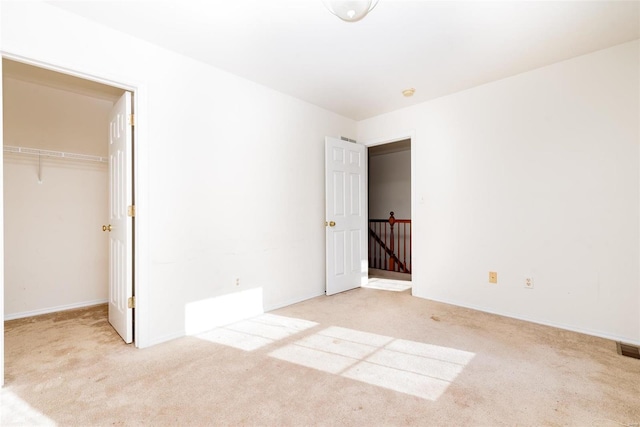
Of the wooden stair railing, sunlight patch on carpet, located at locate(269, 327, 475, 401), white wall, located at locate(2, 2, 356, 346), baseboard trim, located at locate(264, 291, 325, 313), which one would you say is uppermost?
white wall, located at locate(2, 2, 356, 346)

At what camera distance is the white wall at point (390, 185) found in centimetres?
668

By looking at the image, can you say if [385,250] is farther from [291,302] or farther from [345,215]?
[291,302]

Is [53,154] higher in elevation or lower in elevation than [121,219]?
higher

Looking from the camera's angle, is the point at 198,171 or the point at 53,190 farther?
the point at 53,190

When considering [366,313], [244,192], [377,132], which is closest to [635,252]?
[366,313]

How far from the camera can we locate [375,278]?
16.2 feet

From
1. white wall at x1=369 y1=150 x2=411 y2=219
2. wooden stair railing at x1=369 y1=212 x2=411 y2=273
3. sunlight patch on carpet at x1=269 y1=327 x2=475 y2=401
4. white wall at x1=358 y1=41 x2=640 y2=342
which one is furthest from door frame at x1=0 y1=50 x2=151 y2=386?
white wall at x1=369 y1=150 x2=411 y2=219

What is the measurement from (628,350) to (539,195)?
1.38m

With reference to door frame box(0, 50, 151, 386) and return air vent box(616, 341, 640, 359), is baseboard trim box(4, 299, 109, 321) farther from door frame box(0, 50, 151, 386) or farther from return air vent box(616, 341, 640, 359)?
return air vent box(616, 341, 640, 359)

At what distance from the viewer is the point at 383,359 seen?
217 centimetres

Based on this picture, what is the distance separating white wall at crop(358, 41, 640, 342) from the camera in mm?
2488

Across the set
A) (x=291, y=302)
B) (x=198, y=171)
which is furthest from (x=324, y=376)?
(x=198, y=171)

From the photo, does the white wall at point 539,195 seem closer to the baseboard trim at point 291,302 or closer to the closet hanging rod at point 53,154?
the baseboard trim at point 291,302

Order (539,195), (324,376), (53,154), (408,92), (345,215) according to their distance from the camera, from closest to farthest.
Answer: (324,376), (539,195), (53,154), (408,92), (345,215)
